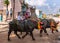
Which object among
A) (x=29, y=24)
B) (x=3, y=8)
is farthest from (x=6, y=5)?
(x=29, y=24)

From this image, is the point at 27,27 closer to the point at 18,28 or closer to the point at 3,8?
the point at 18,28

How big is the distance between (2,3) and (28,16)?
90.9 feet

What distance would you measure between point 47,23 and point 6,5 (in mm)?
27523

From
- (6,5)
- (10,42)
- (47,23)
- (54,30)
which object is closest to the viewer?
(10,42)

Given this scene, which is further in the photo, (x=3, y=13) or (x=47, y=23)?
(x=3, y=13)

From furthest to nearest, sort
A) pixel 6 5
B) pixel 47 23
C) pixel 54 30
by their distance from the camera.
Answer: pixel 6 5 < pixel 54 30 < pixel 47 23

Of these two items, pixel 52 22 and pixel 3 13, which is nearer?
pixel 52 22

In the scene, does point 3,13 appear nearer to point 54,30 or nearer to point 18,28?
point 54,30

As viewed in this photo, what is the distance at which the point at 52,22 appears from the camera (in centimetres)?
2125

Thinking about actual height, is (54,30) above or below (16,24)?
below

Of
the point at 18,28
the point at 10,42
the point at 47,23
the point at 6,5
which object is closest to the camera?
the point at 10,42

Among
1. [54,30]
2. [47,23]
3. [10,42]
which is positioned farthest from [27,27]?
[54,30]

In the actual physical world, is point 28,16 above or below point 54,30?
above

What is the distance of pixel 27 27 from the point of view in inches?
646
